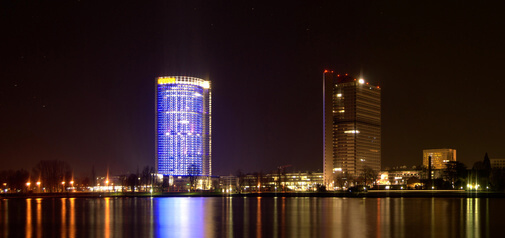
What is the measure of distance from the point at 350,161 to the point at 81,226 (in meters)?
173

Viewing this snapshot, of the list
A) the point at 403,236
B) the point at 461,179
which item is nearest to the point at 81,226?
the point at 403,236

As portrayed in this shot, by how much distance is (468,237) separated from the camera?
82.8 feet

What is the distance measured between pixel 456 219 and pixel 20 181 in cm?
10643

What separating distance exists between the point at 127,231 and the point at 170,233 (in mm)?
2525

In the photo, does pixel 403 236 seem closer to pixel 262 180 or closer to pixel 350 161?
pixel 262 180

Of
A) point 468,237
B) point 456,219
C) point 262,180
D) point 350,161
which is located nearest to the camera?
point 468,237

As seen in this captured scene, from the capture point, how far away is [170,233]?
27.9 m

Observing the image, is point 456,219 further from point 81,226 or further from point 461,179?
point 461,179

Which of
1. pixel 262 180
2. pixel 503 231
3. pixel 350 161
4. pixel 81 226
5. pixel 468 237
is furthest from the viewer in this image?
pixel 350 161

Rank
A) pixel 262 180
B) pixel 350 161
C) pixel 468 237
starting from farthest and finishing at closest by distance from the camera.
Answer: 1. pixel 350 161
2. pixel 262 180
3. pixel 468 237

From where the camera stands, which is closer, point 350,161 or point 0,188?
point 0,188

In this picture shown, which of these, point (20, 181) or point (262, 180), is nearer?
point (20, 181)

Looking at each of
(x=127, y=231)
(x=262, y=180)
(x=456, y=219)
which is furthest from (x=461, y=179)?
(x=127, y=231)

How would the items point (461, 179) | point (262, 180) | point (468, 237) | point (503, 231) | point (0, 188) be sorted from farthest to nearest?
point (262, 180) < point (0, 188) < point (461, 179) < point (503, 231) < point (468, 237)
